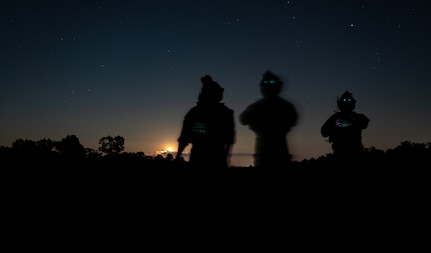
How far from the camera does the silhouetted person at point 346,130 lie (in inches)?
292

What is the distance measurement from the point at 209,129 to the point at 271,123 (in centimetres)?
155

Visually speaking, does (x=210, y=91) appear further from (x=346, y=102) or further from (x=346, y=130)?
(x=346, y=102)

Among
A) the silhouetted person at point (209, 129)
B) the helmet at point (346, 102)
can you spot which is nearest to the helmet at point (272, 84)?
the silhouetted person at point (209, 129)

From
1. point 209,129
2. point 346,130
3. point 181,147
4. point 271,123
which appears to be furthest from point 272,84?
point 181,147

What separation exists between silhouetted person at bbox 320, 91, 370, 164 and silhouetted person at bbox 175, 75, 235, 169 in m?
3.11

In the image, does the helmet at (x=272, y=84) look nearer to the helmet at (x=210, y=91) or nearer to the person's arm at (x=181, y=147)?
the helmet at (x=210, y=91)

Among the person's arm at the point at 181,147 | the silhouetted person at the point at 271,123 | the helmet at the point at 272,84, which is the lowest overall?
the person's arm at the point at 181,147

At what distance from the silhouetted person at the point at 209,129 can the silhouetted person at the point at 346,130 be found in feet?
10.2

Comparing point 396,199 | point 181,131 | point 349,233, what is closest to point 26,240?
point 181,131

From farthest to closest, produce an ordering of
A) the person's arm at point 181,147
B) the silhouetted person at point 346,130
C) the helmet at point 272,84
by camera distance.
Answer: the silhouetted person at point 346,130, the helmet at point 272,84, the person's arm at point 181,147

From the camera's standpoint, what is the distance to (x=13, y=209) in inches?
163

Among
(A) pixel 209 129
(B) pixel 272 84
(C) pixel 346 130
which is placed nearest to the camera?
(A) pixel 209 129

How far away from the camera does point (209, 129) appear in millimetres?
5445

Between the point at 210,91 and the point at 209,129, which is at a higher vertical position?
the point at 210,91
